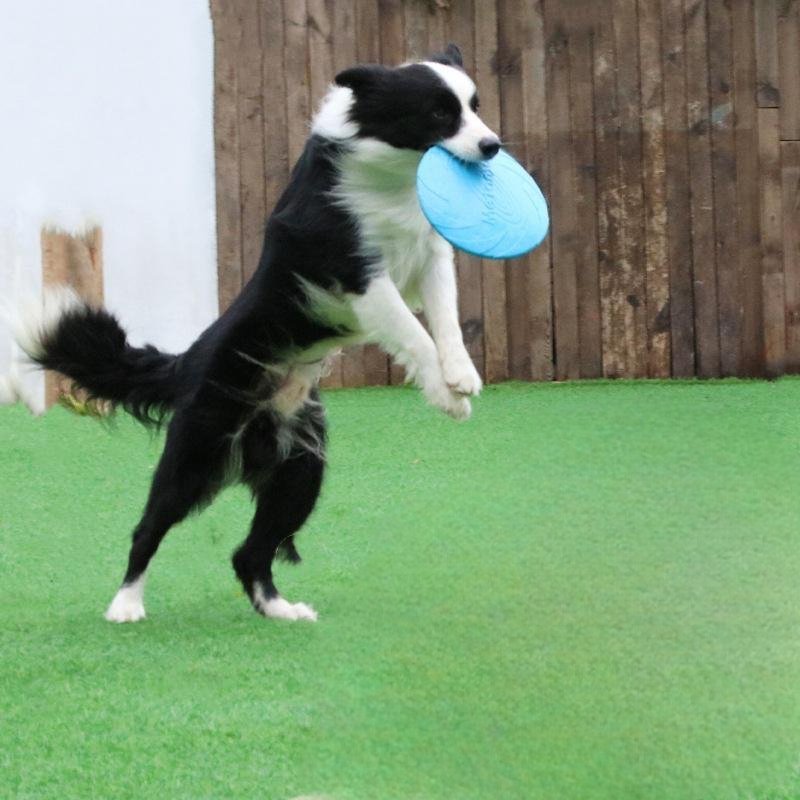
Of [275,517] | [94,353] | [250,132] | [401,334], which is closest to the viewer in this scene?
[401,334]

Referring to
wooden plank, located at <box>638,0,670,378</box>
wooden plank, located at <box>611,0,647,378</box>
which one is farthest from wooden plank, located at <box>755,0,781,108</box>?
wooden plank, located at <box>611,0,647,378</box>

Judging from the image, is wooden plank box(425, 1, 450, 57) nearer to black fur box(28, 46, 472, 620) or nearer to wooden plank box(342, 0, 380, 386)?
wooden plank box(342, 0, 380, 386)

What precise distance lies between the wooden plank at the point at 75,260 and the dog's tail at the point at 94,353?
3.79m

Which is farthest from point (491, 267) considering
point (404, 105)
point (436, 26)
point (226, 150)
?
point (404, 105)

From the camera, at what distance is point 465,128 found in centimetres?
456

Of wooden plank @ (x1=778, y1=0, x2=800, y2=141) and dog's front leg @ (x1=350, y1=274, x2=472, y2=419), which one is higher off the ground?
wooden plank @ (x1=778, y1=0, x2=800, y2=141)

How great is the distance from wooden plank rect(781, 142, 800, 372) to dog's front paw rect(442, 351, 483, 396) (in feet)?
15.0

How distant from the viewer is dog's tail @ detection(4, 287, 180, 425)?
205 inches

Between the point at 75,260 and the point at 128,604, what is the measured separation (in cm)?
452

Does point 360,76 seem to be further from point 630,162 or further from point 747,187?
point 747,187

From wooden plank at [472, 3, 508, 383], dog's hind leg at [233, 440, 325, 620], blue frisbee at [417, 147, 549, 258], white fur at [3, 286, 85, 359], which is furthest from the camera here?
wooden plank at [472, 3, 508, 383]

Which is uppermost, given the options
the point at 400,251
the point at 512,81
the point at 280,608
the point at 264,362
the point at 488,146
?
the point at 512,81

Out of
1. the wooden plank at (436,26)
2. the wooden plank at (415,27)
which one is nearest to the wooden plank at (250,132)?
the wooden plank at (415,27)

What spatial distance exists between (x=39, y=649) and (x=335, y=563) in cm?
→ 145
